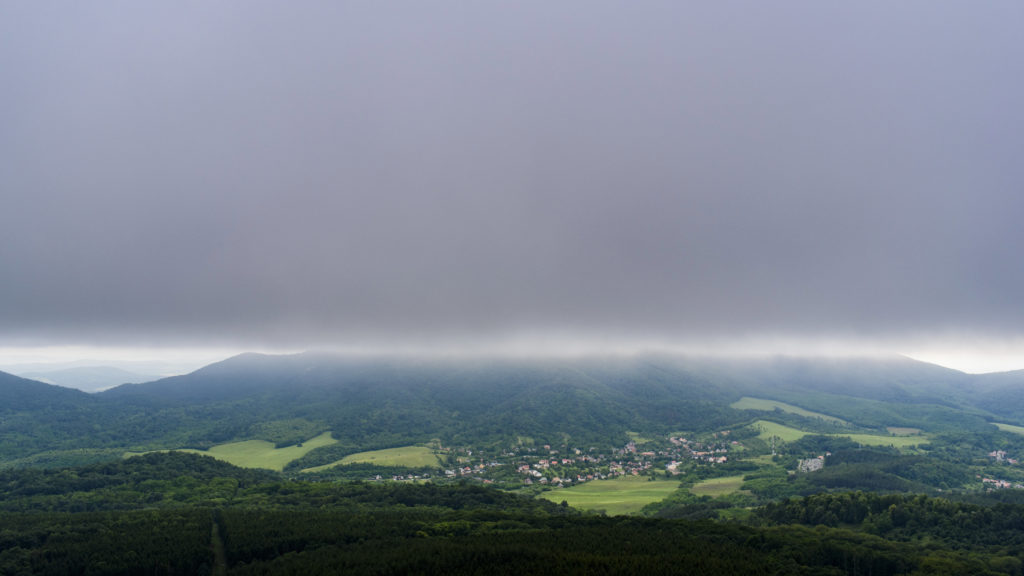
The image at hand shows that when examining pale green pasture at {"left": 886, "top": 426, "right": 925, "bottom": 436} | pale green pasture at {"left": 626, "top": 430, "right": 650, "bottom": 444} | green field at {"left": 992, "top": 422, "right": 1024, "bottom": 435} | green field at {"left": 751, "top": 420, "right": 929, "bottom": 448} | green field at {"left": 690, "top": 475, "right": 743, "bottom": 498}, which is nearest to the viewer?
green field at {"left": 690, "top": 475, "right": 743, "bottom": 498}

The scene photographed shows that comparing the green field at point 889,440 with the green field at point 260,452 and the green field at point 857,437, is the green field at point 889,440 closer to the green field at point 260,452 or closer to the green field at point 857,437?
the green field at point 857,437

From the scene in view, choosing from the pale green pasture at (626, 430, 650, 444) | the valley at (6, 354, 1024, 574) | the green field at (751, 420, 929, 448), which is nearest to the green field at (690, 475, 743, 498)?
the valley at (6, 354, 1024, 574)

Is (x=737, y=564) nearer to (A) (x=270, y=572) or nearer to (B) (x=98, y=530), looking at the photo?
(A) (x=270, y=572)

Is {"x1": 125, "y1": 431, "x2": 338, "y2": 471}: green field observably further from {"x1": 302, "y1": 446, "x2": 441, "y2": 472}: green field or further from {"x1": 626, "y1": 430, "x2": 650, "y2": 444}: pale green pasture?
{"x1": 626, "y1": 430, "x2": 650, "y2": 444}: pale green pasture

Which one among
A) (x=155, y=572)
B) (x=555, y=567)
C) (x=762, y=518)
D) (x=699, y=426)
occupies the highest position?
(x=555, y=567)

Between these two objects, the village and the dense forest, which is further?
the village

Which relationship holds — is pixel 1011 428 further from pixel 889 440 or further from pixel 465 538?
pixel 465 538

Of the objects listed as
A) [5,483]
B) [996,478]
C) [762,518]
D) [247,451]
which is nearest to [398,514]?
[762,518]

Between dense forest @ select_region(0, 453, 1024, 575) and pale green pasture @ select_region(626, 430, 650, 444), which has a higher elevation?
dense forest @ select_region(0, 453, 1024, 575)

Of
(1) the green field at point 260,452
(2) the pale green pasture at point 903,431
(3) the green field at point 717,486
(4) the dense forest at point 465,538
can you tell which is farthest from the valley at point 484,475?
(1) the green field at point 260,452
